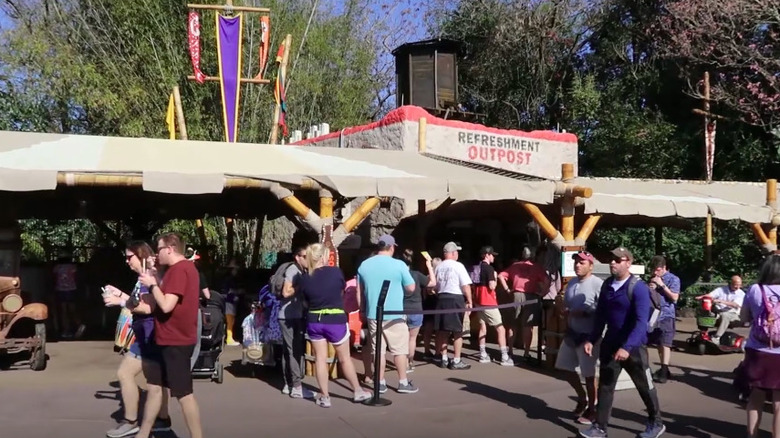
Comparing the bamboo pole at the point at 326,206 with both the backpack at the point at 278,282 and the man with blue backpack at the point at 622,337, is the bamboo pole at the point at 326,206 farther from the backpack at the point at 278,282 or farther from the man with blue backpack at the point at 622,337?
the man with blue backpack at the point at 622,337

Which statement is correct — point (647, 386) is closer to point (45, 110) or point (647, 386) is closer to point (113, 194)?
point (113, 194)

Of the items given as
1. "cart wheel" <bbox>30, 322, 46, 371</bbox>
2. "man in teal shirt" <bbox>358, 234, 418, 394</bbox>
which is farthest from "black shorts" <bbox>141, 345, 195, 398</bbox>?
"cart wheel" <bbox>30, 322, 46, 371</bbox>

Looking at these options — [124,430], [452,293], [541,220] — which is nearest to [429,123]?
[541,220]

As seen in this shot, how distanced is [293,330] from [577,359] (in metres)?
2.83

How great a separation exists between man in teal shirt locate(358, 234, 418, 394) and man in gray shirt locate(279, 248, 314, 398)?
2.04 feet

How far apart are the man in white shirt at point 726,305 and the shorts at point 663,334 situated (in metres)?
2.24

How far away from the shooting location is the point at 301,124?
2619 centimetres

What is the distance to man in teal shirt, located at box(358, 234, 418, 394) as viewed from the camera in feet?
26.5

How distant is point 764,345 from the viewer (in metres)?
6.00

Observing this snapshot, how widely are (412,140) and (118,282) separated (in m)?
5.92

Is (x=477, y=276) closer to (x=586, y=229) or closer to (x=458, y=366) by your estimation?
(x=586, y=229)

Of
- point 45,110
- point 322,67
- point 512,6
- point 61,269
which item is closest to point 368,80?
point 322,67

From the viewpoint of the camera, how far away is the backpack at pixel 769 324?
5.93m

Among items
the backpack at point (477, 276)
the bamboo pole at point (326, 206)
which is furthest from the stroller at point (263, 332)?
the backpack at point (477, 276)
